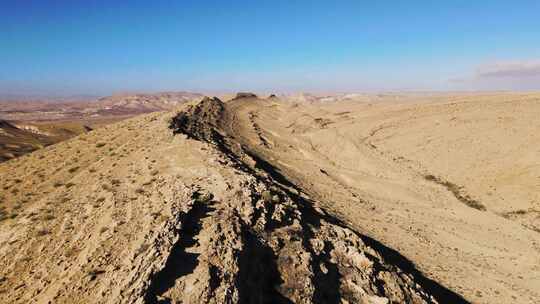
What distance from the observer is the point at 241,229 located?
11.3 meters

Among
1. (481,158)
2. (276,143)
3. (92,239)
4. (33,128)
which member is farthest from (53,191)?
(33,128)

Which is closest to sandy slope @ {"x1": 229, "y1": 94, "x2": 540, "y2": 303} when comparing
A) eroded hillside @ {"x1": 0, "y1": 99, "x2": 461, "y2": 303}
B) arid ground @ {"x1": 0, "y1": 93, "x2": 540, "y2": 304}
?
arid ground @ {"x1": 0, "y1": 93, "x2": 540, "y2": 304}

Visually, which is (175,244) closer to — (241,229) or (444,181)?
(241,229)

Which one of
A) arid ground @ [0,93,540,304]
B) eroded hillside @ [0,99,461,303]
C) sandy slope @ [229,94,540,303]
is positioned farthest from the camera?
sandy slope @ [229,94,540,303]

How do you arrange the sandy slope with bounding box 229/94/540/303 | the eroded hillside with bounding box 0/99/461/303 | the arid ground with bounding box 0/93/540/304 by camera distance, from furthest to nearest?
the sandy slope with bounding box 229/94/540/303, the arid ground with bounding box 0/93/540/304, the eroded hillside with bounding box 0/99/461/303

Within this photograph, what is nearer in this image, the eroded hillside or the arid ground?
the eroded hillside

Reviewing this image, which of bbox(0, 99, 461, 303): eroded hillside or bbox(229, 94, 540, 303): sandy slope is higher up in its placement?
bbox(0, 99, 461, 303): eroded hillside

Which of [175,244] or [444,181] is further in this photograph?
[444,181]

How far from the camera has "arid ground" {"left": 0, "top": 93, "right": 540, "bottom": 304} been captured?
9094 mm

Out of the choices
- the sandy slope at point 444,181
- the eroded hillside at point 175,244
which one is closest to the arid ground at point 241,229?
the eroded hillside at point 175,244

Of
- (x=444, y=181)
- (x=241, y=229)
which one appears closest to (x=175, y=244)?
(x=241, y=229)

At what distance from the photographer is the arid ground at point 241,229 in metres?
9.09

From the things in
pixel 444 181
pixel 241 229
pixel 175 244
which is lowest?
pixel 444 181

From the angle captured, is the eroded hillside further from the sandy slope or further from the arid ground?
the sandy slope
